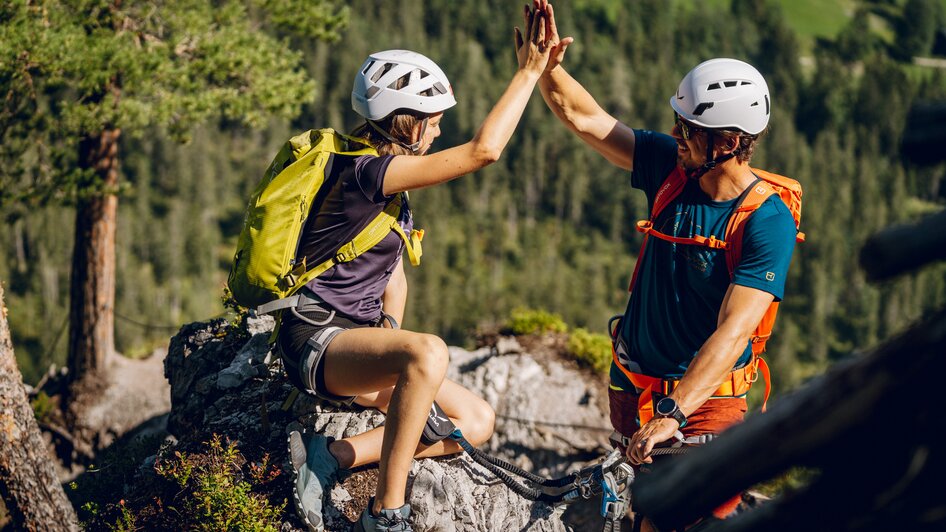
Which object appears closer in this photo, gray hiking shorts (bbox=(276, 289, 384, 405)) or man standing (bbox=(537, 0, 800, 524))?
man standing (bbox=(537, 0, 800, 524))

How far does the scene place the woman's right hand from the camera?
6348mm

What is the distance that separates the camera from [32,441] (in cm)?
847

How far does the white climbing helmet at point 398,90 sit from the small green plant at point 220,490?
2.93 m

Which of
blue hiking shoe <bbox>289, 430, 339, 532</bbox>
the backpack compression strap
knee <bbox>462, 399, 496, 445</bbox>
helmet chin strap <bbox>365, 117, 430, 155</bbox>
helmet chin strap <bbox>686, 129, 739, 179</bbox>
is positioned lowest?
blue hiking shoe <bbox>289, 430, 339, 532</bbox>

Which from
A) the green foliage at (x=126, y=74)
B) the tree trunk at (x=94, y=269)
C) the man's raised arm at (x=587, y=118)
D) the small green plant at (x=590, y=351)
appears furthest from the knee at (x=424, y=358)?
the tree trunk at (x=94, y=269)

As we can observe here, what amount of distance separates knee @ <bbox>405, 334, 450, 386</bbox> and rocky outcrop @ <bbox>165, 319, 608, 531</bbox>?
153 centimetres

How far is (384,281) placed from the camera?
6969mm

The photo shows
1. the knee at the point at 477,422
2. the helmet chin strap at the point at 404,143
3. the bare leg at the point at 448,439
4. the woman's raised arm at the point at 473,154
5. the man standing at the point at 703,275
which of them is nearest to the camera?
the woman's raised arm at the point at 473,154

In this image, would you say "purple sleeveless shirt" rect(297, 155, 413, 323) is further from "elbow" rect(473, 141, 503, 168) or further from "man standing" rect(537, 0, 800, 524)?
"man standing" rect(537, 0, 800, 524)

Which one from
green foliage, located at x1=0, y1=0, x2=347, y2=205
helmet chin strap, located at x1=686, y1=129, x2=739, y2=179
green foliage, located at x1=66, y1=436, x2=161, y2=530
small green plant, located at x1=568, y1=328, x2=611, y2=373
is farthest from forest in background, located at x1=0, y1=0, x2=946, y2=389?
helmet chin strap, located at x1=686, y1=129, x2=739, y2=179

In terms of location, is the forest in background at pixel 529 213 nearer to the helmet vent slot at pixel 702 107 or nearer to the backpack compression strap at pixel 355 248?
the backpack compression strap at pixel 355 248

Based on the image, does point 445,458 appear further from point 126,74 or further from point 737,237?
point 126,74

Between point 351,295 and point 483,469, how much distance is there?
83.5 inches

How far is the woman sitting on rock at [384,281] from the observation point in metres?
6.09
